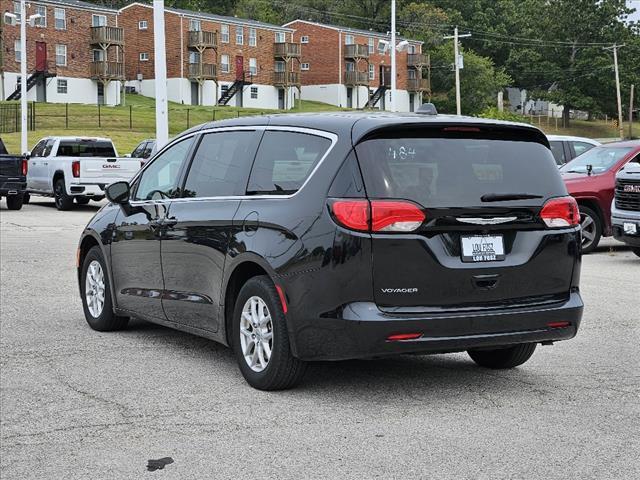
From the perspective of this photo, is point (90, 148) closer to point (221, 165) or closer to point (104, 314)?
point (104, 314)

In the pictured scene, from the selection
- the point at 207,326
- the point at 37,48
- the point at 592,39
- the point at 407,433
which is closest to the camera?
the point at 407,433

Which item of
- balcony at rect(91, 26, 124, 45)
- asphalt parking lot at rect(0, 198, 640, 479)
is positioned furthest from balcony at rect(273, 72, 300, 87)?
asphalt parking lot at rect(0, 198, 640, 479)

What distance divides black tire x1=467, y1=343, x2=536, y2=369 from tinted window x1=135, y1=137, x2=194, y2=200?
2615 millimetres

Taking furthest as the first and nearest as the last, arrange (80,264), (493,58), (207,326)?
(493,58) → (80,264) → (207,326)

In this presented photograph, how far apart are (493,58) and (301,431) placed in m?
115

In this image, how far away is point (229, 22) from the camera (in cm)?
8838

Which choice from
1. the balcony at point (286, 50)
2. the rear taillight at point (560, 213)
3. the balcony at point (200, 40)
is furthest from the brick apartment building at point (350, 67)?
the rear taillight at point (560, 213)

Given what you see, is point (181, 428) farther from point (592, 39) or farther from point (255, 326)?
point (592, 39)

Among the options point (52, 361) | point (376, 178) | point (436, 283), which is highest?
point (376, 178)

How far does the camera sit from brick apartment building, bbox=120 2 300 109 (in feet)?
275

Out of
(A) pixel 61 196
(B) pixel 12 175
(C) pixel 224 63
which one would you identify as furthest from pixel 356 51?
(B) pixel 12 175

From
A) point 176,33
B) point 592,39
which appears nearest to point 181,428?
point 176,33

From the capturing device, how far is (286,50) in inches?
3607

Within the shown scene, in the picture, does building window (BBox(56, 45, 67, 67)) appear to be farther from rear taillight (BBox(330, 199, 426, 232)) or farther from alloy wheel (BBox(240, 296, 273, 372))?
rear taillight (BBox(330, 199, 426, 232))
